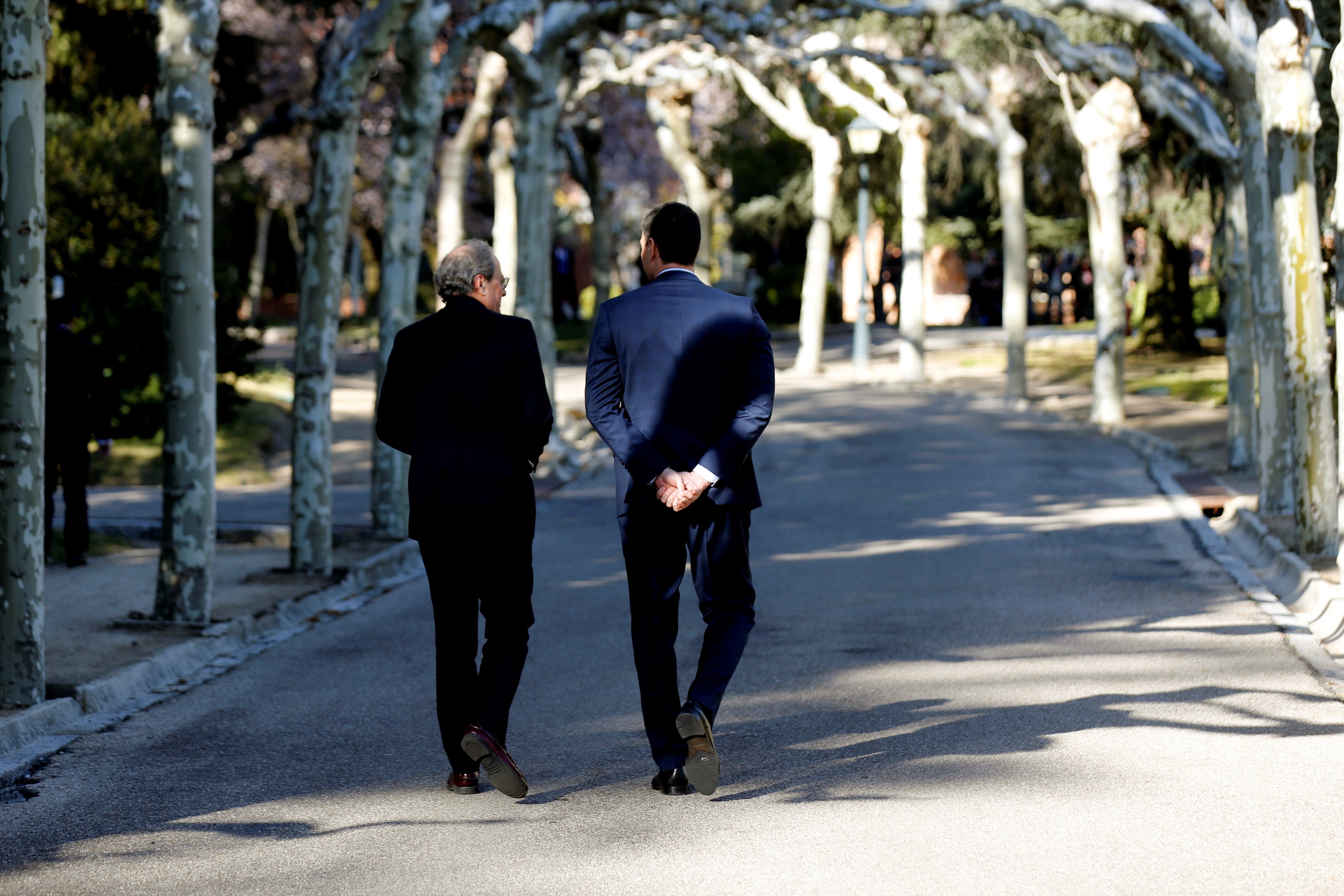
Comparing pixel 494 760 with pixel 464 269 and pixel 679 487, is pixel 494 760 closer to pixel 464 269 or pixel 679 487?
pixel 679 487

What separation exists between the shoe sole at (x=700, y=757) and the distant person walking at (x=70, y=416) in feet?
24.8

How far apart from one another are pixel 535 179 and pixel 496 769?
1333 centimetres

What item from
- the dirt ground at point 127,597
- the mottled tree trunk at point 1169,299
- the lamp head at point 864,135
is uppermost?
the lamp head at point 864,135

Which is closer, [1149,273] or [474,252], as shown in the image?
[474,252]

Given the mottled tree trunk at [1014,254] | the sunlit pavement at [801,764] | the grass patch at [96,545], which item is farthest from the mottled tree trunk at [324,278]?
the mottled tree trunk at [1014,254]

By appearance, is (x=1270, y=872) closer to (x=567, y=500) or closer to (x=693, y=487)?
(x=693, y=487)

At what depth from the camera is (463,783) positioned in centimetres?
589

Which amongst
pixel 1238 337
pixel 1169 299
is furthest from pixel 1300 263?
pixel 1169 299

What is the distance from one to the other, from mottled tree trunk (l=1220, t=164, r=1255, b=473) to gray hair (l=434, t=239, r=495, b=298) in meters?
12.5

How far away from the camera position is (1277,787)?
19.0ft

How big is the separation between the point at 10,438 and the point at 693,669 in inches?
129

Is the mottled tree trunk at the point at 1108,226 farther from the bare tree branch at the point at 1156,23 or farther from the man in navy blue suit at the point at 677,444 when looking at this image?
the man in navy blue suit at the point at 677,444

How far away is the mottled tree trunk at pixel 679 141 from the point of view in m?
34.2

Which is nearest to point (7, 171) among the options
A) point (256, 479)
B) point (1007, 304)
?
point (256, 479)
